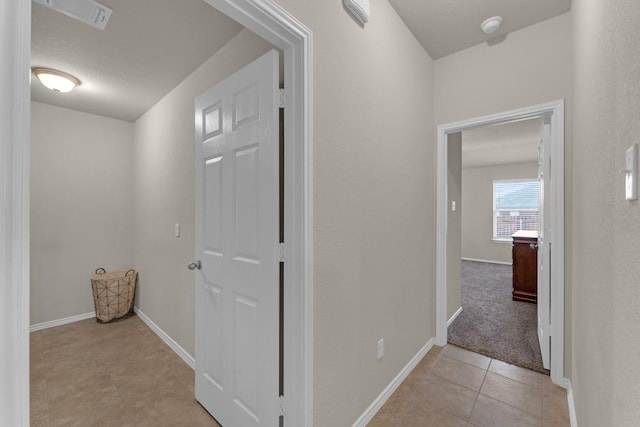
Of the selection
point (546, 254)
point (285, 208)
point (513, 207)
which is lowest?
point (546, 254)

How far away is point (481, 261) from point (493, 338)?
5155 mm

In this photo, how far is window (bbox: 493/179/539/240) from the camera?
6.62m

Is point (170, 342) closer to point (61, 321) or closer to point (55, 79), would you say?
point (61, 321)

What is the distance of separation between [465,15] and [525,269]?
134 inches

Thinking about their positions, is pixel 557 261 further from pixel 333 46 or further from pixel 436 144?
pixel 333 46

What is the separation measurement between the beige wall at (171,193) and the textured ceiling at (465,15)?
118 centimetres

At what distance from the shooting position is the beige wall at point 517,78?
2.00 meters

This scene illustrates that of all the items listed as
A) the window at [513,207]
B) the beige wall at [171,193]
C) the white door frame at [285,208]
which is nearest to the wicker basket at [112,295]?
the beige wall at [171,193]

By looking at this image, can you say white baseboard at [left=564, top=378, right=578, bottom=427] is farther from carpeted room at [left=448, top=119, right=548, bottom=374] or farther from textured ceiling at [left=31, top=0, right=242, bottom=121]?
textured ceiling at [left=31, top=0, right=242, bottom=121]

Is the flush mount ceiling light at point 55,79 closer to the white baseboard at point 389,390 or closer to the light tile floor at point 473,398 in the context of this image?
the white baseboard at point 389,390

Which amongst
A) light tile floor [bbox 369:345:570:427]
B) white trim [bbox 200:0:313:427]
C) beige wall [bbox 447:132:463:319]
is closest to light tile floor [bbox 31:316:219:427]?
white trim [bbox 200:0:313:427]

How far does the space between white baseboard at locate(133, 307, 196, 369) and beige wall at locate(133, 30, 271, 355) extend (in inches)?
2.2

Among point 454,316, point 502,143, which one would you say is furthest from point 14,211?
point 502,143

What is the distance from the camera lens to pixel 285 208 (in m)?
1.35
